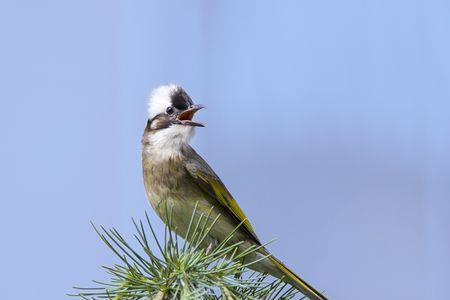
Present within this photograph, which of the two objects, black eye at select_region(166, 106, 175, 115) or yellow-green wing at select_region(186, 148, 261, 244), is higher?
black eye at select_region(166, 106, 175, 115)

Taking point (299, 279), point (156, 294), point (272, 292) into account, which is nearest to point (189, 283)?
point (156, 294)

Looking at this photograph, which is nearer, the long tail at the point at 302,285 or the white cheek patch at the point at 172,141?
the long tail at the point at 302,285

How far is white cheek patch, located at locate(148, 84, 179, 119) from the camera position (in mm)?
1375

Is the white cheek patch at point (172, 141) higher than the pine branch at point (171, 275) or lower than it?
higher

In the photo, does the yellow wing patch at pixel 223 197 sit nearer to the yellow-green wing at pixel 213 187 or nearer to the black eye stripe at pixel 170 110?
the yellow-green wing at pixel 213 187


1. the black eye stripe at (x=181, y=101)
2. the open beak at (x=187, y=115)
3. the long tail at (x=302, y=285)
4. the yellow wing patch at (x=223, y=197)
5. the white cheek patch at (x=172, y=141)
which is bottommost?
the long tail at (x=302, y=285)

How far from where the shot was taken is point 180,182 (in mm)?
1344

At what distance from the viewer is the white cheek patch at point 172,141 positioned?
4.53ft

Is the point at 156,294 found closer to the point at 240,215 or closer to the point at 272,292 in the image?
the point at 272,292

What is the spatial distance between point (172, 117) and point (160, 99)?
5 cm

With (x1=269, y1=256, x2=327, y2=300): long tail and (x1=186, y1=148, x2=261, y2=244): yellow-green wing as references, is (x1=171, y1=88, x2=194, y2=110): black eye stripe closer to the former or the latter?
(x1=186, y1=148, x2=261, y2=244): yellow-green wing

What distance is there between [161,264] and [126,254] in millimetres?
A: 50

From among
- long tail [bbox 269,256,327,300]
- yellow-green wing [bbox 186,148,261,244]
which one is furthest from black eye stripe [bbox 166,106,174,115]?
long tail [bbox 269,256,327,300]

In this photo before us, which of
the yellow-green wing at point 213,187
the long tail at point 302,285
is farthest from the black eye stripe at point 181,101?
the long tail at point 302,285
